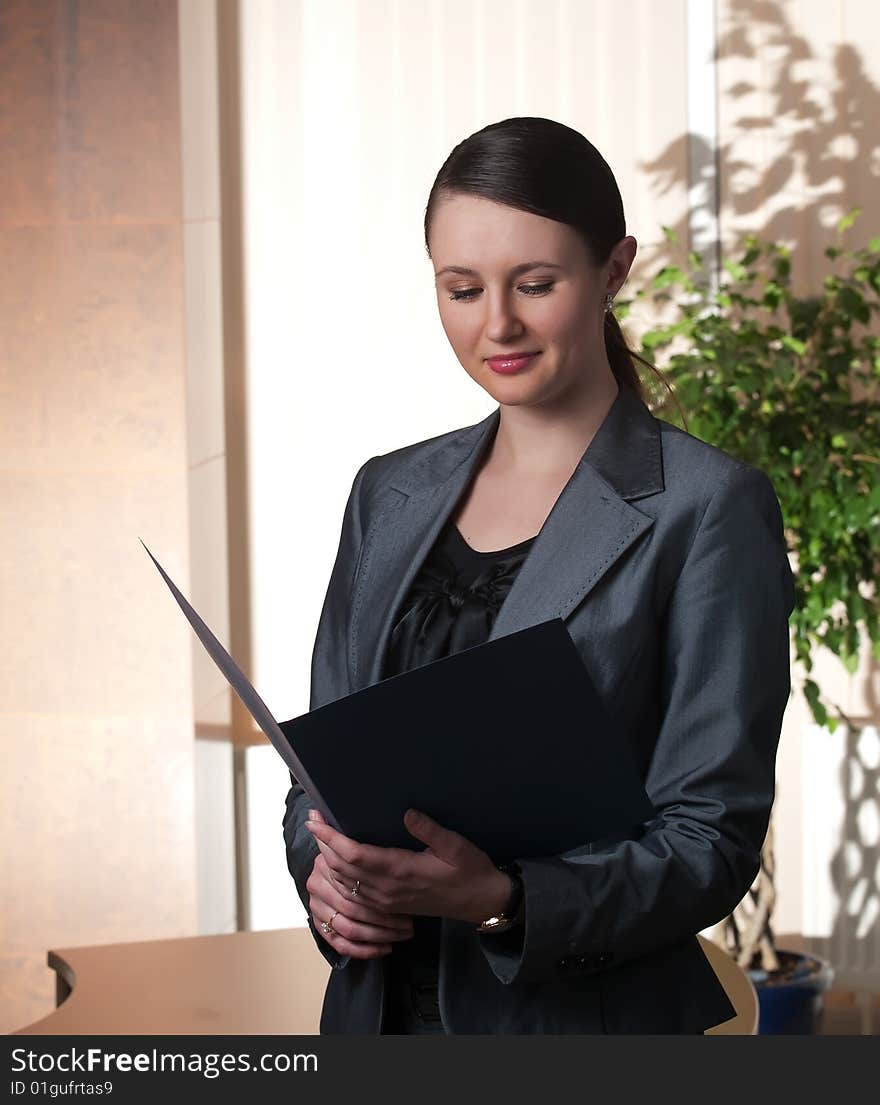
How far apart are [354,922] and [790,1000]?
2710 mm

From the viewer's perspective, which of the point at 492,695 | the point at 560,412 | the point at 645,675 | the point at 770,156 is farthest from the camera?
the point at 770,156

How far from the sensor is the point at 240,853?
4.24 m

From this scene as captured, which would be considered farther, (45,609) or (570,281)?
(45,609)

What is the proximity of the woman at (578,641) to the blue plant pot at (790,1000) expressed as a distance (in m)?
2.49

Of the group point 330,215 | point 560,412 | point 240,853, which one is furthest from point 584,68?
point 560,412

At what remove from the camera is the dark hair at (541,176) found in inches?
48.7

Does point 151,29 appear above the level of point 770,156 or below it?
above

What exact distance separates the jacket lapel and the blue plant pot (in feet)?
8.31

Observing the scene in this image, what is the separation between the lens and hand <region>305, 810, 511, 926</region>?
43.8 inches

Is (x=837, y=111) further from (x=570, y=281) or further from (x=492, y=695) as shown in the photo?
(x=492, y=695)

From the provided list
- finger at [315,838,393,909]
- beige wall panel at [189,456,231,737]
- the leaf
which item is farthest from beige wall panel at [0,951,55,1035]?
finger at [315,838,393,909]

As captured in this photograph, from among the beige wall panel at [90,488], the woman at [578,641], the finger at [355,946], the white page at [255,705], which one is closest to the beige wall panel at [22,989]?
the beige wall panel at [90,488]

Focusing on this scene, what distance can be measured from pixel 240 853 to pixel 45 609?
925 mm

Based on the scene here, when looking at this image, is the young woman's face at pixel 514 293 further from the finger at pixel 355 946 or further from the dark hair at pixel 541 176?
the finger at pixel 355 946
